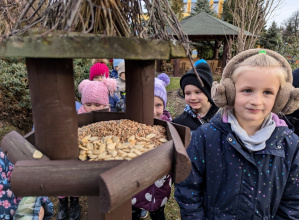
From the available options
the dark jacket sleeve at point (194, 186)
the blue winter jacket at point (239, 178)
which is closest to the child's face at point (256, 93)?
the blue winter jacket at point (239, 178)

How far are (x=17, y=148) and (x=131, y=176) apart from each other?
471 millimetres

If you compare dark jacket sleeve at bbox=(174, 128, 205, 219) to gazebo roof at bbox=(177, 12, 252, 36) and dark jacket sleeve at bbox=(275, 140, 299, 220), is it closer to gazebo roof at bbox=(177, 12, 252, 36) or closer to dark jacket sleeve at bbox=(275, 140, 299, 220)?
dark jacket sleeve at bbox=(275, 140, 299, 220)

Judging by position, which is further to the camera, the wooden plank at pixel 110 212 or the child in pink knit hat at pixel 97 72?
the child in pink knit hat at pixel 97 72

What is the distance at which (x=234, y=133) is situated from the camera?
4.42ft

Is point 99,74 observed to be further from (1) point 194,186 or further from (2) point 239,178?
(2) point 239,178

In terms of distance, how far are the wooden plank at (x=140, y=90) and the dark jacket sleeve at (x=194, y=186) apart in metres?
0.44

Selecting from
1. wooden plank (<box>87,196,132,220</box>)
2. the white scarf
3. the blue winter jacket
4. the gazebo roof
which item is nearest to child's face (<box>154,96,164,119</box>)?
the blue winter jacket

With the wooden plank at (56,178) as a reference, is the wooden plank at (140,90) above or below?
above

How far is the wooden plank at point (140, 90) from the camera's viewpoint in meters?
1.03

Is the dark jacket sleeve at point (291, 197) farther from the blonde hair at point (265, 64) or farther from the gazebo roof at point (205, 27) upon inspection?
the gazebo roof at point (205, 27)

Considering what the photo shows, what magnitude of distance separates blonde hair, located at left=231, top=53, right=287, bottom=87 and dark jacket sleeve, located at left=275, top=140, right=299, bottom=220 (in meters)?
0.43

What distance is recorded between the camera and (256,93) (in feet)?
4.02

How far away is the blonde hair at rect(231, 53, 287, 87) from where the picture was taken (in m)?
1.23

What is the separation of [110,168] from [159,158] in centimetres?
17
